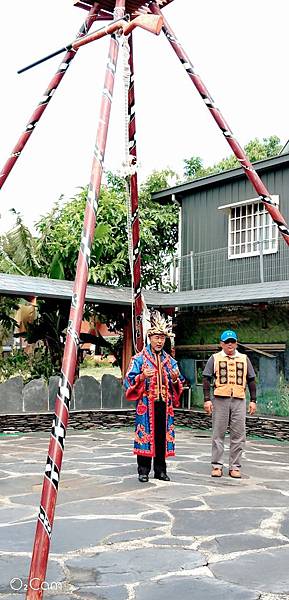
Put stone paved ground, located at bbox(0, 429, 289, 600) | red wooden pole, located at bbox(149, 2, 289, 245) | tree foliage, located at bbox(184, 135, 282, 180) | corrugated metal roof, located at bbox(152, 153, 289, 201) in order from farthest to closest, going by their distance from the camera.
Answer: tree foliage, located at bbox(184, 135, 282, 180)
corrugated metal roof, located at bbox(152, 153, 289, 201)
red wooden pole, located at bbox(149, 2, 289, 245)
stone paved ground, located at bbox(0, 429, 289, 600)

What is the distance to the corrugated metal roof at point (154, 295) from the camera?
1212 cm

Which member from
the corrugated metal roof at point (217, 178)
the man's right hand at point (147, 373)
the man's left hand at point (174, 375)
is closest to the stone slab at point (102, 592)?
the man's right hand at point (147, 373)

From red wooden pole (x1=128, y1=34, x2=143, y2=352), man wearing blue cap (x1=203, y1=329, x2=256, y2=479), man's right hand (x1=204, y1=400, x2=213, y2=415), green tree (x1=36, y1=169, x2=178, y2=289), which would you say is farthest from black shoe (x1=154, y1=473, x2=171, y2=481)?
green tree (x1=36, y1=169, x2=178, y2=289)

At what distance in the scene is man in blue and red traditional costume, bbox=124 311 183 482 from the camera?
7.68 m

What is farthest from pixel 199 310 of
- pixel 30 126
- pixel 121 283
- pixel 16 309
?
pixel 30 126

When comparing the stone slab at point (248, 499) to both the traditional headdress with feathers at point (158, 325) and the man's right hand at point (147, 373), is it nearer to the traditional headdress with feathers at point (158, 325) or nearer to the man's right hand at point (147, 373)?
the man's right hand at point (147, 373)

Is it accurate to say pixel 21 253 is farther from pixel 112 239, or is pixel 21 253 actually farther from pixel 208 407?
pixel 208 407

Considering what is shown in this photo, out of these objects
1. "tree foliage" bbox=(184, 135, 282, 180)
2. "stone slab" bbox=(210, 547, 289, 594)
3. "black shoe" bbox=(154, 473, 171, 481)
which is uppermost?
"tree foliage" bbox=(184, 135, 282, 180)

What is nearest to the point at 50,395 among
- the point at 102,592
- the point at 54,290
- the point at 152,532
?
the point at 54,290

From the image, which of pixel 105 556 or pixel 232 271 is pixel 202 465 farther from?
pixel 232 271

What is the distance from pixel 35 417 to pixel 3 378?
14.8ft

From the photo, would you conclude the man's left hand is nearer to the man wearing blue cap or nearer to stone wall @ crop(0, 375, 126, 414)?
the man wearing blue cap

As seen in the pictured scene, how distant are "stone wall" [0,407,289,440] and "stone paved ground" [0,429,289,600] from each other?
336 centimetres

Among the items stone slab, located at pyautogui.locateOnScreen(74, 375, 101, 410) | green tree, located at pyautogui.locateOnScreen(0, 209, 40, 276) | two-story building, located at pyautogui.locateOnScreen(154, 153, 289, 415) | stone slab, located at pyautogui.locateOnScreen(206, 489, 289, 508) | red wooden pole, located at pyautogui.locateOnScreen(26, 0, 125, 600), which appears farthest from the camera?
green tree, located at pyautogui.locateOnScreen(0, 209, 40, 276)
